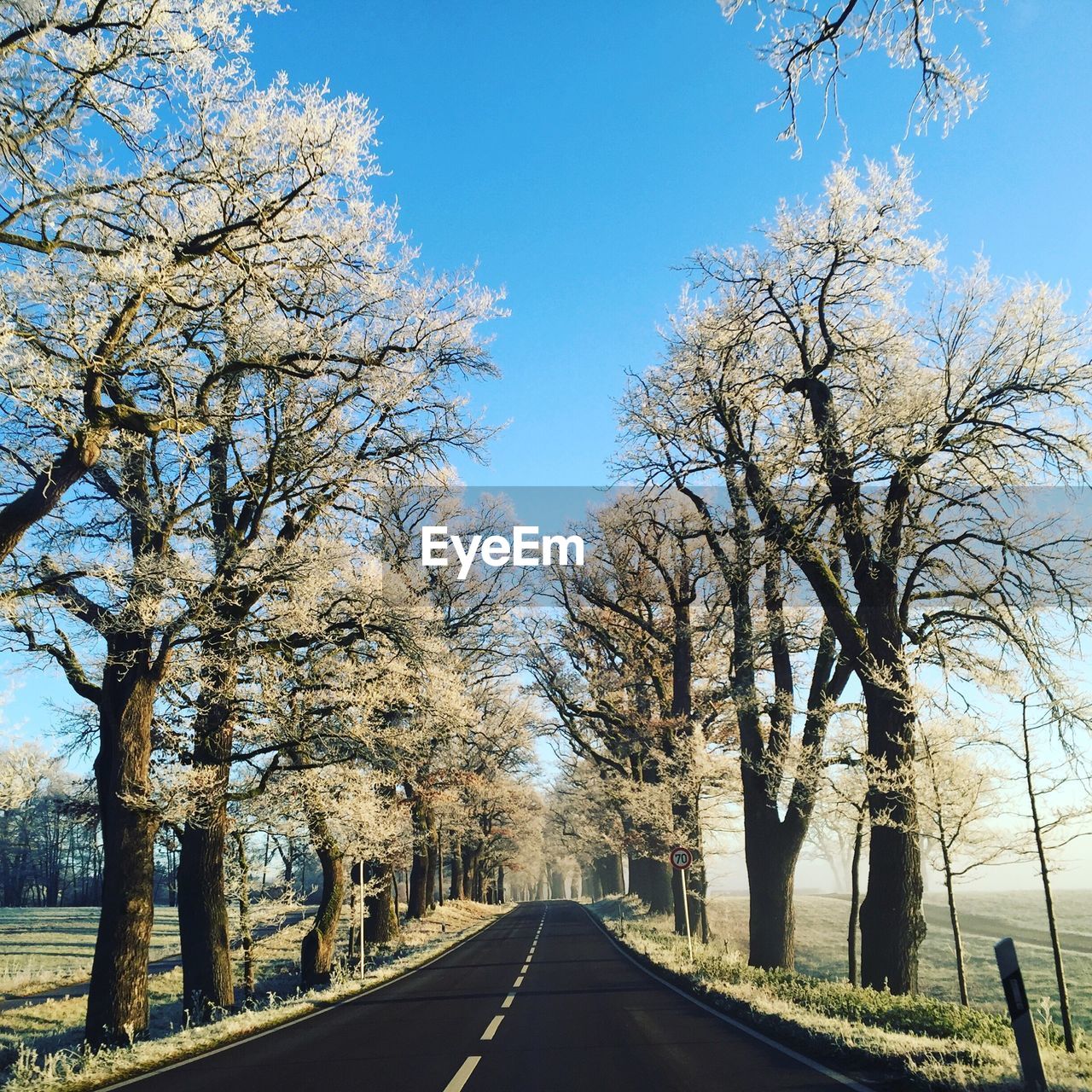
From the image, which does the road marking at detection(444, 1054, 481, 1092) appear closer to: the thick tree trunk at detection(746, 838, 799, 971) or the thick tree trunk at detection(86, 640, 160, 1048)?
the thick tree trunk at detection(86, 640, 160, 1048)

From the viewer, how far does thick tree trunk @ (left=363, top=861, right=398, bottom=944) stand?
2527cm

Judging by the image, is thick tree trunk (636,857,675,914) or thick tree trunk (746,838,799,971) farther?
thick tree trunk (636,857,675,914)

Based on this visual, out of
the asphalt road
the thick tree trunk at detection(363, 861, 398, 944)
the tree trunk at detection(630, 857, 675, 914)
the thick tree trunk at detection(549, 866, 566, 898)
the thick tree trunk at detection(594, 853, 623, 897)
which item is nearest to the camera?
the asphalt road

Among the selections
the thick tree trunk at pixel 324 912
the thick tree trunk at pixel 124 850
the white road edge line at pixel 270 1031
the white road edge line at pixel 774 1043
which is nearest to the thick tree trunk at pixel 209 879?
the thick tree trunk at pixel 124 850

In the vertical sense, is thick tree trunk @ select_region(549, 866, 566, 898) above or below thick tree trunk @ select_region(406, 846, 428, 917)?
below

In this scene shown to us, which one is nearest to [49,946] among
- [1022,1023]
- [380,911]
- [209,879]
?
[380,911]

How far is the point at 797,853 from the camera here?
15.8 m

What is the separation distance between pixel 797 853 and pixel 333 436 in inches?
479

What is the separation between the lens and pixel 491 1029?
1020 centimetres

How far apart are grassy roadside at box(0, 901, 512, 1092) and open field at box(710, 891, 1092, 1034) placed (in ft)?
39.0

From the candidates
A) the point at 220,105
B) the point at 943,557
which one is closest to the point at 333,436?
the point at 220,105

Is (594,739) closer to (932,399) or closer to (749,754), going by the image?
(749,754)

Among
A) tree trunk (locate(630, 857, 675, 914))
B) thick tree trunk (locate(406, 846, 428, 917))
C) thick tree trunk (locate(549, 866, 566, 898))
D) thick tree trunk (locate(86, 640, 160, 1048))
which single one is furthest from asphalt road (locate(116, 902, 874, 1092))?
thick tree trunk (locate(549, 866, 566, 898))

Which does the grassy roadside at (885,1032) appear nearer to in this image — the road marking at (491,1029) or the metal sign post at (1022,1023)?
the metal sign post at (1022,1023)
